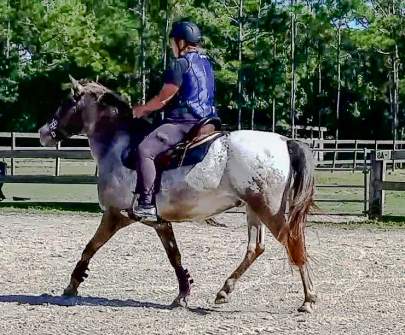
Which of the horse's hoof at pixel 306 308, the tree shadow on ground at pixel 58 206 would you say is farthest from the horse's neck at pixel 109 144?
the tree shadow on ground at pixel 58 206

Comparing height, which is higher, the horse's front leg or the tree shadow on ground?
the horse's front leg

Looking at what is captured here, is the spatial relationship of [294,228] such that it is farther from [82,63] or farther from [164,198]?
[82,63]

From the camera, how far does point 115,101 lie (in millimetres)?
6777

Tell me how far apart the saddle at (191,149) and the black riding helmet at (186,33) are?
62 centimetres

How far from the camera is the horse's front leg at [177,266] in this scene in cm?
644

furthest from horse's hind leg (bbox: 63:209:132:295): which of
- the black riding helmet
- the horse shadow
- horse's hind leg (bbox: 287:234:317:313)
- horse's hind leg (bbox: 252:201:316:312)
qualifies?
the black riding helmet

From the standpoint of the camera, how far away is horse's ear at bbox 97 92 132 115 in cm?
674

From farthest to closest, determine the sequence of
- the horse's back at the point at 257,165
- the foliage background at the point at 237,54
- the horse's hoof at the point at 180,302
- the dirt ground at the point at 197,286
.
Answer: the foliage background at the point at 237,54 → the horse's hoof at the point at 180,302 → the horse's back at the point at 257,165 → the dirt ground at the point at 197,286

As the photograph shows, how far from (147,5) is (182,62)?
2778 cm

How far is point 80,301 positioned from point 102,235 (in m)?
0.55

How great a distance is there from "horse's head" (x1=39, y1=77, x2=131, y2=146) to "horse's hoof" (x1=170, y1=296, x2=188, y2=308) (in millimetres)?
1499

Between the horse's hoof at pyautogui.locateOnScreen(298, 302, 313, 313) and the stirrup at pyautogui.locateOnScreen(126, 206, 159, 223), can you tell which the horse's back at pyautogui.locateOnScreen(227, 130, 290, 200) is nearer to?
the stirrup at pyautogui.locateOnScreen(126, 206, 159, 223)

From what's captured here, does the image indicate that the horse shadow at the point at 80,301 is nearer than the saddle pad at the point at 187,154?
No

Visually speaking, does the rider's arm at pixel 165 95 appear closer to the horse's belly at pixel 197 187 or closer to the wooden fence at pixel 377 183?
the horse's belly at pixel 197 187
